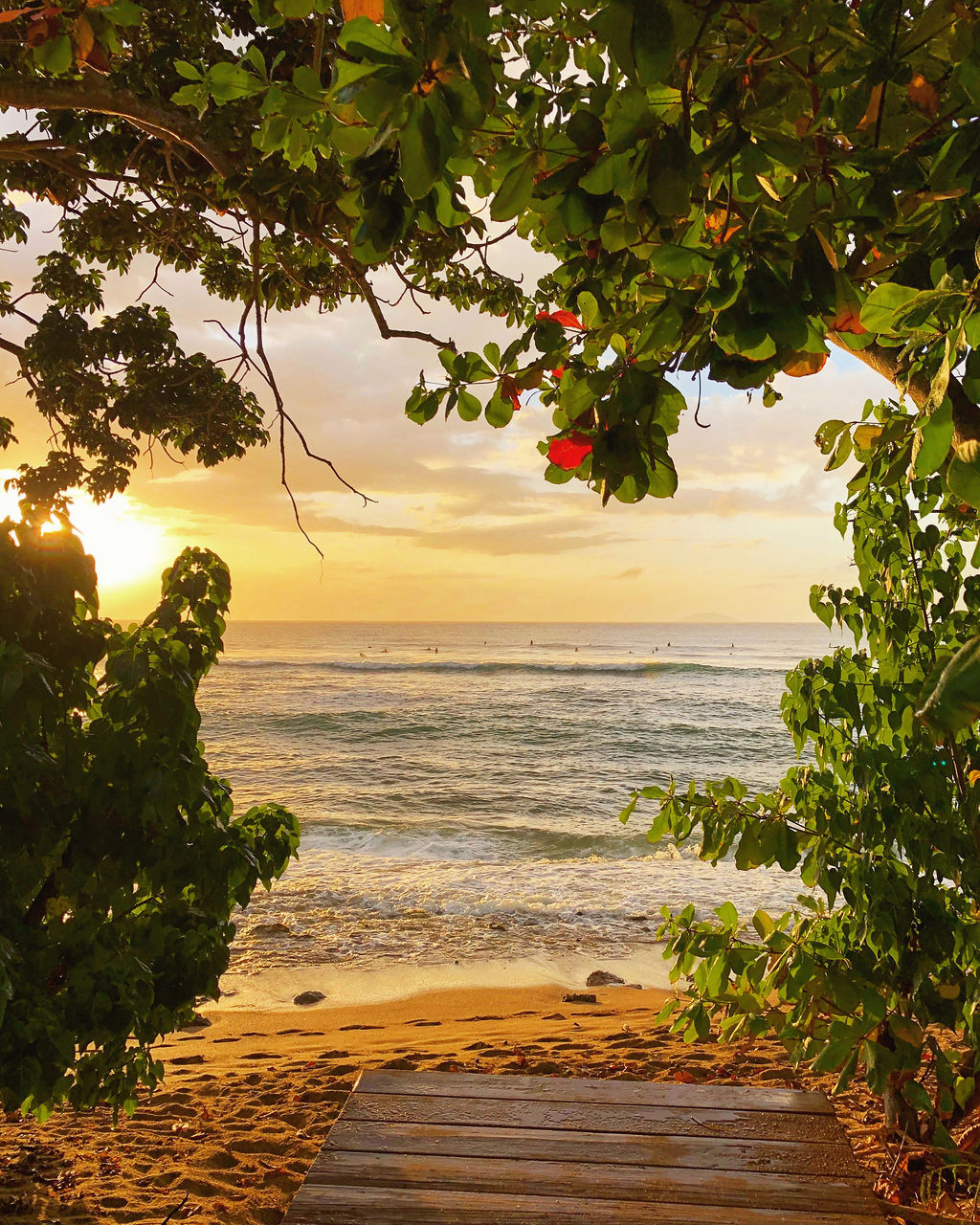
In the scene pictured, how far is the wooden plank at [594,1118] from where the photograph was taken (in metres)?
2.09

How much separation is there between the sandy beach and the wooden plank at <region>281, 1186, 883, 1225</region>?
1.04 meters

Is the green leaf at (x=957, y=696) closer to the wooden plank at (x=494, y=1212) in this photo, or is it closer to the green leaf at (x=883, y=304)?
the green leaf at (x=883, y=304)

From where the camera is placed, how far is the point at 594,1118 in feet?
7.04

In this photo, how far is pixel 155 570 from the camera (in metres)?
2.90

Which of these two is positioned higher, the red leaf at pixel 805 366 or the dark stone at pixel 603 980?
the red leaf at pixel 805 366

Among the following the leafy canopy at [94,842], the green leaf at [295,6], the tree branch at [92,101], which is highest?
the tree branch at [92,101]

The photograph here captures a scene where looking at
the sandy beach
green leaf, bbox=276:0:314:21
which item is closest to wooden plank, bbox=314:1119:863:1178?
the sandy beach

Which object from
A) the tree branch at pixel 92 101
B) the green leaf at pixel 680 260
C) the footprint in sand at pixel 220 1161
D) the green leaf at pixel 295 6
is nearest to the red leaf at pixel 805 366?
the green leaf at pixel 680 260

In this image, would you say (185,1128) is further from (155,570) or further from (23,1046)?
(155,570)

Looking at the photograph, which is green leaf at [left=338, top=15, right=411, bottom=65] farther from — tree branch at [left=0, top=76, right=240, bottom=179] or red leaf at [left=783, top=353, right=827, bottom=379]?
tree branch at [left=0, top=76, right=240, bottom=179]

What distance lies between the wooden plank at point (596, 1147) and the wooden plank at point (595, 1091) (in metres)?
0.18

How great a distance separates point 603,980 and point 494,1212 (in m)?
5.04

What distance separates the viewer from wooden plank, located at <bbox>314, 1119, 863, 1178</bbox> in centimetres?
195

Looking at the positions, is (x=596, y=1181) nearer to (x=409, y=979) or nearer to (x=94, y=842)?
(x=94, y=842)
